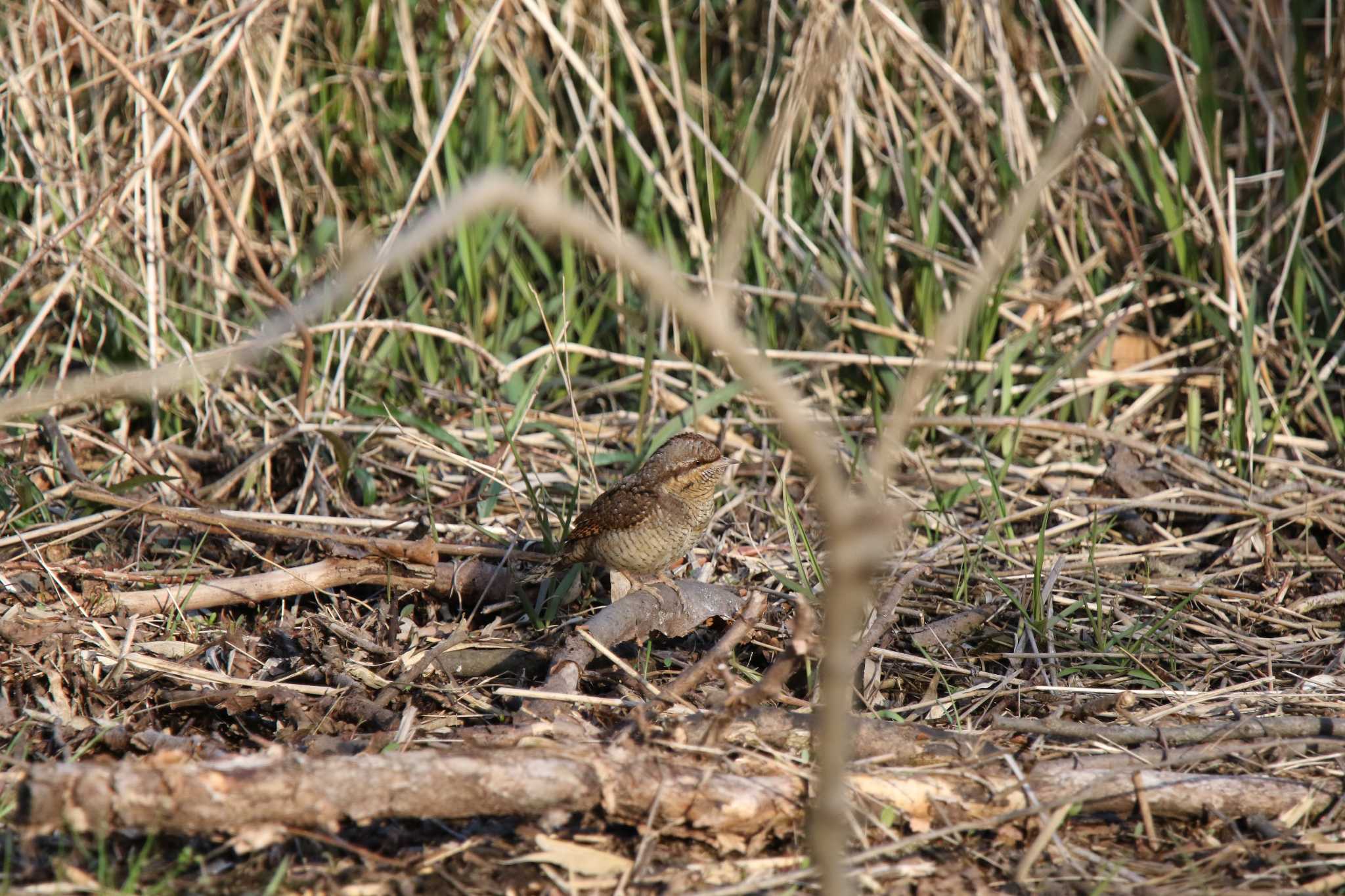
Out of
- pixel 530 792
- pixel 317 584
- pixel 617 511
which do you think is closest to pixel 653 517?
pixel 617 511

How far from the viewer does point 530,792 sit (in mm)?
2549

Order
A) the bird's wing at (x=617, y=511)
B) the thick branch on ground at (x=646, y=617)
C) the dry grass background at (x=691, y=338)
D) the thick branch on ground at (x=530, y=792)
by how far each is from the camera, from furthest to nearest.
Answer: the bird's wing at (x=617, y=511) → the dry grass background at (x=691, y=338) → the thick branch on ground at (x=646, y=617) → the thick branch on ground at (x=530, y=792)

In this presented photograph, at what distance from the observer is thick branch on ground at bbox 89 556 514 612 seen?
3.89m

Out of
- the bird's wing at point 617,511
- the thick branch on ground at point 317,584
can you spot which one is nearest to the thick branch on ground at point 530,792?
the thick branch on ground at point 317,584

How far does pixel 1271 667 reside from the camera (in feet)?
12.0

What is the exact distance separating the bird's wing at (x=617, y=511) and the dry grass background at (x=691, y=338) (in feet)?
0.94

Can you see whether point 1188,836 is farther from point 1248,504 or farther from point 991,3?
point 991,3

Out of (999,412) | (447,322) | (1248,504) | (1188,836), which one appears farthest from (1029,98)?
(1188,836)

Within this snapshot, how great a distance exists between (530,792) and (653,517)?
145cm

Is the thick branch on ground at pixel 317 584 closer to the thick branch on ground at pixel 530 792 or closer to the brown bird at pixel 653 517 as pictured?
the brown bird at pixel 653 517

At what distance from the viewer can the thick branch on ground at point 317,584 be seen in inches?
153

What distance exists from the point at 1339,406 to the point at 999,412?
4.90ft

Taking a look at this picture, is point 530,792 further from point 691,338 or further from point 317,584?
point 691,338

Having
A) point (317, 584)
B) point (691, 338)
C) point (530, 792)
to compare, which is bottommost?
point (317, 584)
